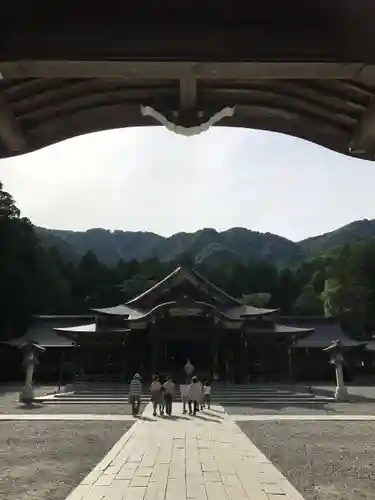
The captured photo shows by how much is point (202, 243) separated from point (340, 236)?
31.9 meters

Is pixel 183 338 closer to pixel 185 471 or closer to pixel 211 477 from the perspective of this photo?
pixel 185 471

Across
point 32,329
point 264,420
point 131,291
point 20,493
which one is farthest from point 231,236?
point 20,493

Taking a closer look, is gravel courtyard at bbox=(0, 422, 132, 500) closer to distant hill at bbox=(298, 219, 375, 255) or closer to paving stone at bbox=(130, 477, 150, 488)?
paving stone at bbox=(130, 477, 150, 488)

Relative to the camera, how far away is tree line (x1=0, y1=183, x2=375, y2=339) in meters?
50.0

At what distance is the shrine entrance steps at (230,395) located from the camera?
2403 centimetres

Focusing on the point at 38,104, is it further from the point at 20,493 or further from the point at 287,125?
the point at 20,493

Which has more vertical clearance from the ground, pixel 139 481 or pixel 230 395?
pixel 230 395

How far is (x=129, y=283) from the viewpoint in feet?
216

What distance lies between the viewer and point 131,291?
6494cm

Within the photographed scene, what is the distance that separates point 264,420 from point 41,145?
14.2 meters

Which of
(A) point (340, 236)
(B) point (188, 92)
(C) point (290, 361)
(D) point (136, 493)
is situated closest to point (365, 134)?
(B) point (188, 92)

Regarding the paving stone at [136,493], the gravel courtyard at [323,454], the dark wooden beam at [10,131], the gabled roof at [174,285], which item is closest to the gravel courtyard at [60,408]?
the gravel courtyard at [323,454]

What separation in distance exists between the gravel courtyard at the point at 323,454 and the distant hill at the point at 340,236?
103587mm
